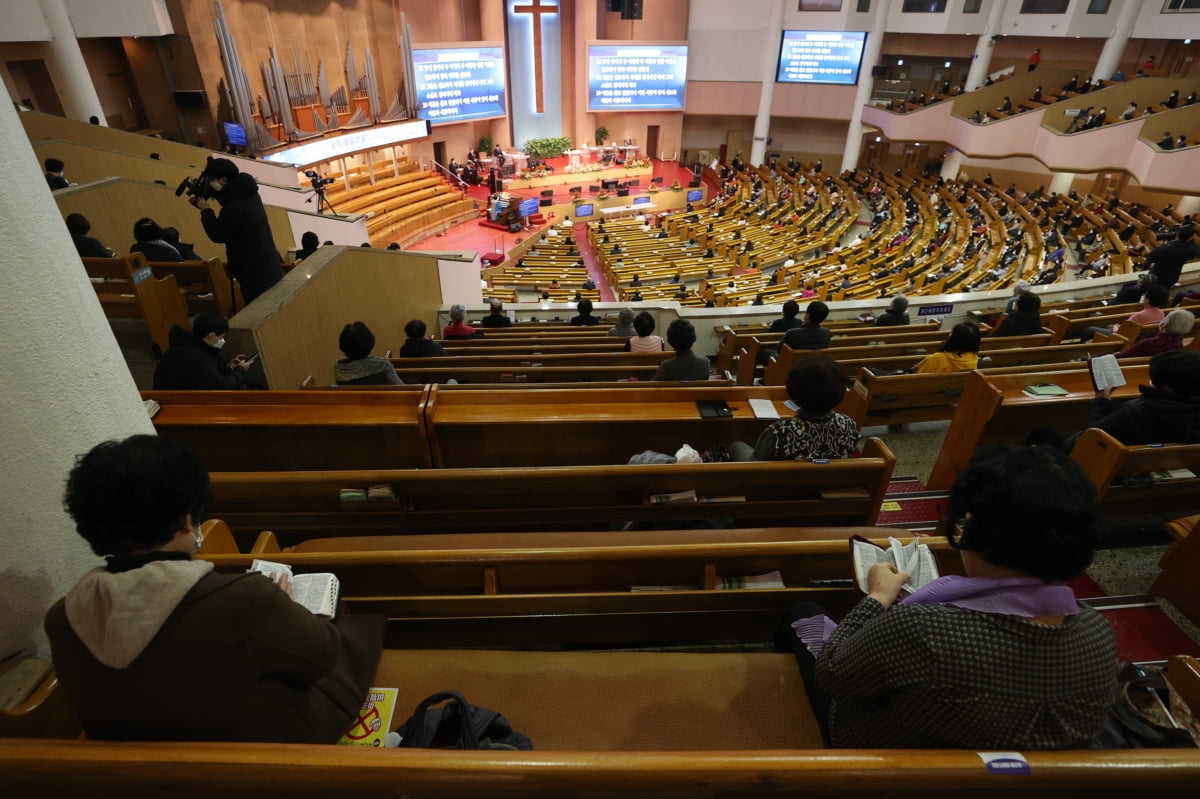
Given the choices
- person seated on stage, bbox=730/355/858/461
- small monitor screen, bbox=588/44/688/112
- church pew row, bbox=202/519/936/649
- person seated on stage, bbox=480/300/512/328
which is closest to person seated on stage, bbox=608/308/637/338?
person seated on stage, bbox=480/300/512/328

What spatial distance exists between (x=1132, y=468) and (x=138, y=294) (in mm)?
5360

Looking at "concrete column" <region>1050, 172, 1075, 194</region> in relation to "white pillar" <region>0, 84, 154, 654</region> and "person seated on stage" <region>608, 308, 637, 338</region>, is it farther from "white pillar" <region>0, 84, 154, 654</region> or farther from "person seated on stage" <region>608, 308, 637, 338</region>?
"white pillar" <region>0, 84, 154, 654</region>

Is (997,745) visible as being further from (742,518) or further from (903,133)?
(903,133)

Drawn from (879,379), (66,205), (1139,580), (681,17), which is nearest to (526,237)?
(681,17)

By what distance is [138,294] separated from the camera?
148 inches

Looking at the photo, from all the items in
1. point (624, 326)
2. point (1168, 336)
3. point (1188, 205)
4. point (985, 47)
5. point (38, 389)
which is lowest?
point (1188, 205)

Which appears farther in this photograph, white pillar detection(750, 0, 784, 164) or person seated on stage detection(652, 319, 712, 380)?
white pillar detection(750, 0, 784, 164)

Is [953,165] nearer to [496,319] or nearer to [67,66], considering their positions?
[496,319]

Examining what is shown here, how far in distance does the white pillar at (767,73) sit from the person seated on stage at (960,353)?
18778 millimetres

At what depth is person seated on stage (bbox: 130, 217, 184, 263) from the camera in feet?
14.9

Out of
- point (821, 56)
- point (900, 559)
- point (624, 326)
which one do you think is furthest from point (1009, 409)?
point (821, 56)

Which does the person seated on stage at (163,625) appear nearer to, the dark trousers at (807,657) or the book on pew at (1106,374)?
the dark trousers at (807,657)

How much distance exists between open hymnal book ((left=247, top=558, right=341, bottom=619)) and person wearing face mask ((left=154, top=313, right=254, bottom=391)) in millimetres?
1803

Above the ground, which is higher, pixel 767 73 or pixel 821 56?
pixel 821 56
